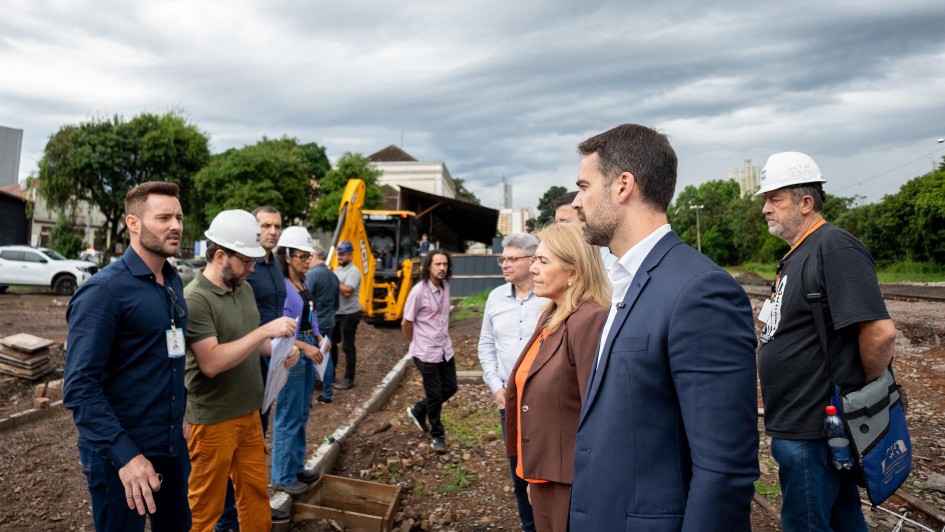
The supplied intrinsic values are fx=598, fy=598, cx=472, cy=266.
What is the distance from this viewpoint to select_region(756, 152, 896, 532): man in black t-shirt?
2.41m

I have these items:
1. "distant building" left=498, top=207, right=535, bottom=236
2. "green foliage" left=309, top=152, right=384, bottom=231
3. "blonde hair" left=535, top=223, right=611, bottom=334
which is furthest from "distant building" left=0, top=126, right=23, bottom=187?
"distant building" left=498, top=207, right=535, bottom=236

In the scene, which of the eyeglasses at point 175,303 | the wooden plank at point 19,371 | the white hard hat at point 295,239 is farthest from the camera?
the wooden plank at point 19,371

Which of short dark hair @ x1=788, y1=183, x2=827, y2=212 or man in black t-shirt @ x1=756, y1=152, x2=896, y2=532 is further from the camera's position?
short dark hair @ x1=788, y1=183, x2=827, y2=212

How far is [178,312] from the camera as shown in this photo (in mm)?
2861

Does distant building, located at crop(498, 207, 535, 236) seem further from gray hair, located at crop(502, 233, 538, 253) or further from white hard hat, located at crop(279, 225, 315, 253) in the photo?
gray hair, located at crop(502, 233, 538, 253)

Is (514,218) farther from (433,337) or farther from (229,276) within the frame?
(229,276)

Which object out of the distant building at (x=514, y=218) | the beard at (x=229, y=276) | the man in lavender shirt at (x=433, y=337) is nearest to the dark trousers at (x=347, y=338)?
the man in lavender shirt at (x=433, y=337)

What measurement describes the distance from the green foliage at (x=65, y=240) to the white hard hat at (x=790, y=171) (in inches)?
1393

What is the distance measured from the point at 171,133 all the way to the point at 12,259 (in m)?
12.4

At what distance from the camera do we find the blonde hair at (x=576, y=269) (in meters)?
2.73

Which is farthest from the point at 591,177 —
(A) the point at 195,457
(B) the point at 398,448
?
(B) the point at 398,448

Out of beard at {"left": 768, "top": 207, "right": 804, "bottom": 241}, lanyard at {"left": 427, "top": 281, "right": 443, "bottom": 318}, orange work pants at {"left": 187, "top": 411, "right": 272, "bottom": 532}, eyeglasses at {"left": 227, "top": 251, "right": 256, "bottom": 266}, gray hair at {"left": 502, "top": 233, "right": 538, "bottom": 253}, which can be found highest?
beard at {"left": 768, "top": 207, "right": 804, "bottom": 241}

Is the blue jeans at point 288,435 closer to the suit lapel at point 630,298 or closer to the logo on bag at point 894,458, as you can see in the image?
the suit lapel at point 630,298

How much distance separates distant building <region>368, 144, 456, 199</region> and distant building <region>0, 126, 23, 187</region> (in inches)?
1270
